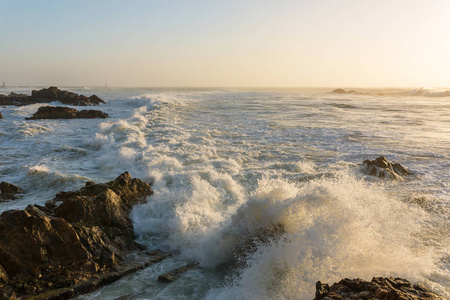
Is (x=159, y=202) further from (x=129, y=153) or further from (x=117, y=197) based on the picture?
(x=129, y=153)

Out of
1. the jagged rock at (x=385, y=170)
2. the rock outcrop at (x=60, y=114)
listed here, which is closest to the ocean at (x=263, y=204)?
the jagged rock at (x=385, y=170)

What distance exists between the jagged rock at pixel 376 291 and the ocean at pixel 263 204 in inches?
23.9

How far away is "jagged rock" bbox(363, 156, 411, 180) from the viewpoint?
9.15 m

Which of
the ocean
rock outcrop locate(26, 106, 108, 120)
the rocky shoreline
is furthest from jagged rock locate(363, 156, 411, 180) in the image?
rock outcrop locate(26, 106, 108, 120)

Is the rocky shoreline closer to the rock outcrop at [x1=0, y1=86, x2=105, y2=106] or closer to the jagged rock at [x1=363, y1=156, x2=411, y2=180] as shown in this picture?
the jagged rock at [x1=363, y1=156, x2=411, y2=180]

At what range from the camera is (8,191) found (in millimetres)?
7730

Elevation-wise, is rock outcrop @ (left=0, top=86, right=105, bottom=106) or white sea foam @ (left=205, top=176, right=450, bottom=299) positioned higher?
rock outcrop @ (left=0, top=86, right=105, bottom=106)

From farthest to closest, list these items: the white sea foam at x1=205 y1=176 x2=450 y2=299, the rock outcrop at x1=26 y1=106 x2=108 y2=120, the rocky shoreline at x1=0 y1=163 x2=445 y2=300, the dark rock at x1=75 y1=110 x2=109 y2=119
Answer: the dark rock at x1=75 y1=110 x2=109 y2=119 → the rock outcrop at x1=26 y1=106 x2=108 y2=120 → the white sea foam at x1=205 y1=176 x2=450 y2=299 → the rocky shoreline at x1=0 y1=163 x2=445 y2=300

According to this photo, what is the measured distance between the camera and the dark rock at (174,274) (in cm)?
478

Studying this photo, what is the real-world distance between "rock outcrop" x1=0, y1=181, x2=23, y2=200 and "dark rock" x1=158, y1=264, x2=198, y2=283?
15.4 feet

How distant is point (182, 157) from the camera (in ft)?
38.1

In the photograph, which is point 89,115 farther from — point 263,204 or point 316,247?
point 316,247

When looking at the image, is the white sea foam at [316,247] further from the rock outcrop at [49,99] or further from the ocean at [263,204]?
the rock outcrop at [49,99]

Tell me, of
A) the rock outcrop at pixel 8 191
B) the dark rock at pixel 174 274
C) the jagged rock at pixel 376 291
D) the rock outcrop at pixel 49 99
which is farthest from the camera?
the rock outcrop at pixel 49 99
